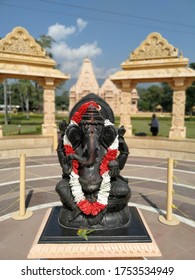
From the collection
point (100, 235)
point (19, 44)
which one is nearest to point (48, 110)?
point (19, 44)

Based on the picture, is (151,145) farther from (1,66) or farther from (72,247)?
(72,247)

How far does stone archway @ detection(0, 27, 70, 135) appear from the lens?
11.4 m

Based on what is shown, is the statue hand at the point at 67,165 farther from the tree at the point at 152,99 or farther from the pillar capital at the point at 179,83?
the tree at the point at 152,99

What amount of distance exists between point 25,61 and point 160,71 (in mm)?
6812

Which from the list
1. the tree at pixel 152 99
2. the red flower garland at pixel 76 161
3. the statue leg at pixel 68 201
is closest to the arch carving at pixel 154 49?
the red flower garland at pixel 76 161

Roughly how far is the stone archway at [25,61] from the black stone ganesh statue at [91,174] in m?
8.92

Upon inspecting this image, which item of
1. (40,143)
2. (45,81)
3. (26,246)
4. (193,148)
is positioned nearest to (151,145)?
(193,148)

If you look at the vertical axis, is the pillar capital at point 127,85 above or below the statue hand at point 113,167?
above

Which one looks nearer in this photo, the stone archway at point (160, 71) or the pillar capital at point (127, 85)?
the stone archway at point (160, 71)

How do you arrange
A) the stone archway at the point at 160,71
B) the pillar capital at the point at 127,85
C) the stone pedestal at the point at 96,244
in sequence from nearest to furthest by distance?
the stone pedestal at the point at 96,244 < the stone archway at the point at 160,71 < the pillar capital at the point at 127,85

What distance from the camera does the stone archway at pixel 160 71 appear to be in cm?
1176

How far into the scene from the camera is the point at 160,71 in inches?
468

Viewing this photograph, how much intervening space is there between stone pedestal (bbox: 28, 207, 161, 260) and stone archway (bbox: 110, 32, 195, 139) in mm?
9915

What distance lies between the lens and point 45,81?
12609 millimetres
